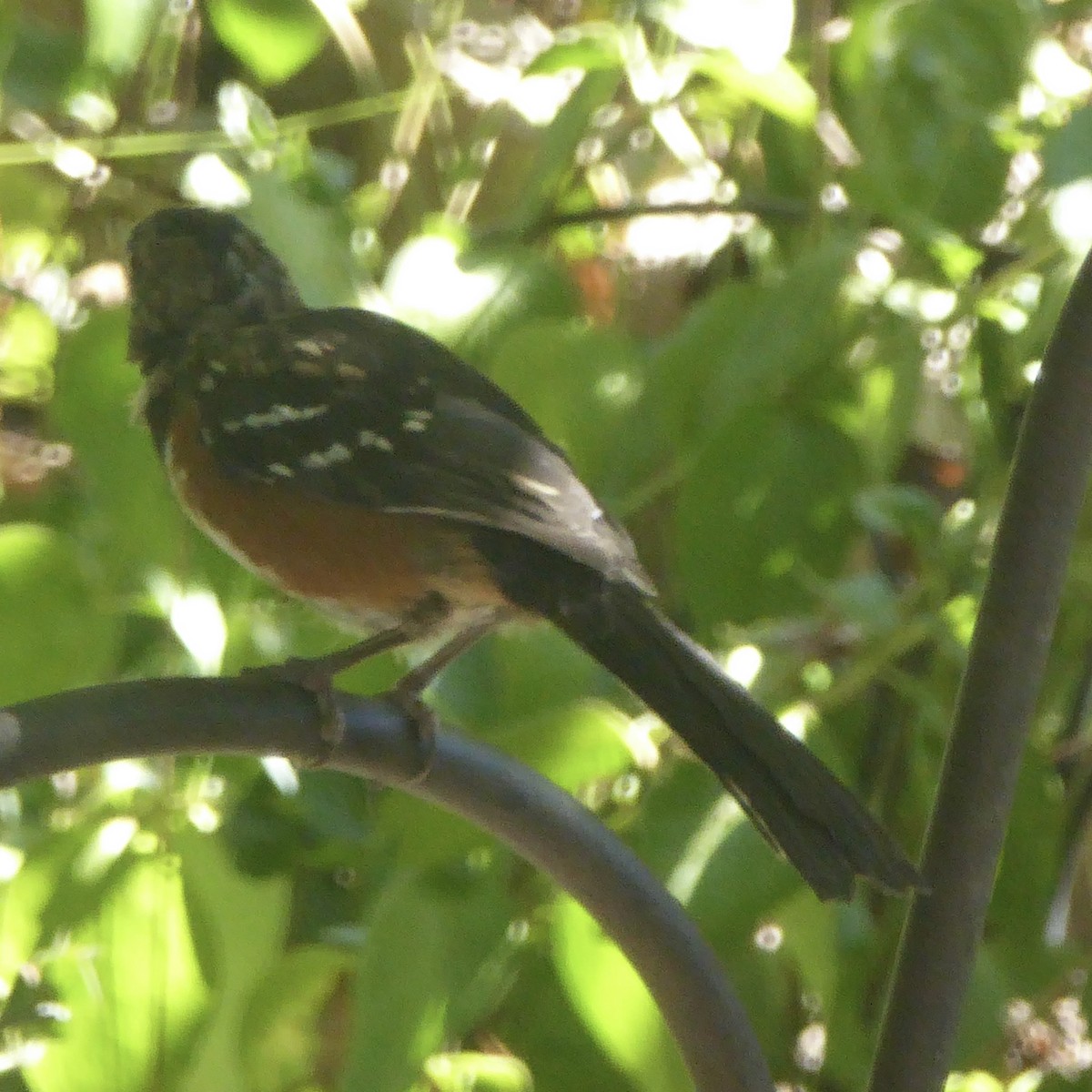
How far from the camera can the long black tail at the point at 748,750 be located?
2.73ft

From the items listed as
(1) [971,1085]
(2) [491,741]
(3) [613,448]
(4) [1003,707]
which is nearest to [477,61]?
(3) [613,448]

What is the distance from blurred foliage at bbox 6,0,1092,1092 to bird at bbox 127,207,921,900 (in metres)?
0.04

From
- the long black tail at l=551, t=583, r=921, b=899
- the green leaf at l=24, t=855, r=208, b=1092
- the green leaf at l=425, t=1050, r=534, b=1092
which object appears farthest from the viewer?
the green leaf at l=425, t=1050, r=534, b=1092

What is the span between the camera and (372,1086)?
104cm

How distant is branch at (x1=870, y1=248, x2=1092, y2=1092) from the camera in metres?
0.95

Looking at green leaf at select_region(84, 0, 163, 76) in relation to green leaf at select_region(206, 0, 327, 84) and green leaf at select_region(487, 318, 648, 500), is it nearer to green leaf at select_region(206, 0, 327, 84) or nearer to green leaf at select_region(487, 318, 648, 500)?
green leaf at select_region(206, 0, 327, 84)

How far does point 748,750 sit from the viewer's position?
2.94ft

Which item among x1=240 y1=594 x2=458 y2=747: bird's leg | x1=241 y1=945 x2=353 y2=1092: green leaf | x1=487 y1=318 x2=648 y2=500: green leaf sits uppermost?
x1=487 y1=318 x2=648 y2=500: green leaf

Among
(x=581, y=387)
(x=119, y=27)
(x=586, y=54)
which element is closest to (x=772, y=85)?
(x=586, y=54)

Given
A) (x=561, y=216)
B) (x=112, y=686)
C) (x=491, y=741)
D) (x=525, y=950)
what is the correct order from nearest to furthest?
1. (x=112, y=686)
2. (x=491, y=741)
3. (x=525, y=950)
4. (x=561, y=216)

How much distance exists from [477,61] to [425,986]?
87 centimetres

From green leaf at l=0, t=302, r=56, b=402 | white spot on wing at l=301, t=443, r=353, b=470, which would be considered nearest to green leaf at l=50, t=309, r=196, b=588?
white spot on wing at l=301, t=443, r=353, b=470

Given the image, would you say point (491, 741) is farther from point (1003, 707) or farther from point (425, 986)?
point (1003, 707)

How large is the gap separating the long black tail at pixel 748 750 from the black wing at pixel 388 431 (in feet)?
0.17
